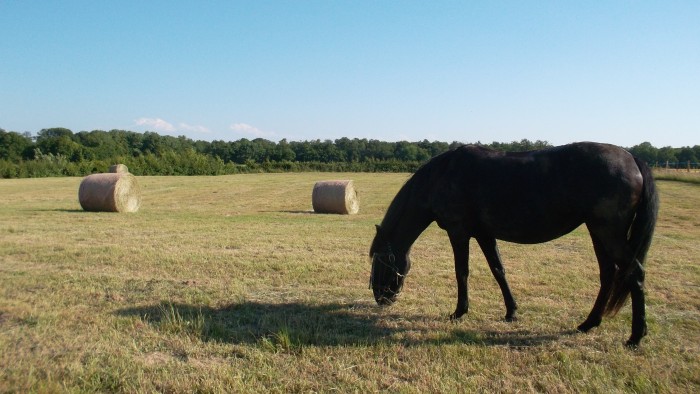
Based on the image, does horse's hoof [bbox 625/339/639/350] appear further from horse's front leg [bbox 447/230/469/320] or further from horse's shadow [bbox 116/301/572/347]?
horse's front leg [bbox 447/230/469/320]

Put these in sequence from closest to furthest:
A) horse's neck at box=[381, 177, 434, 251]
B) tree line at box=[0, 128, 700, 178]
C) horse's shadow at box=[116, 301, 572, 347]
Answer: horse's shadow at box=[116, 301, 572, 347] → horse's neck at box=[381, 177, 434, 251] → tree line at box=[0, 128, 700, 178]

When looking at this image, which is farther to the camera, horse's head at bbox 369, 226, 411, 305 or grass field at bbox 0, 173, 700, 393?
horse's head at bbox 369, 226, 411, 305

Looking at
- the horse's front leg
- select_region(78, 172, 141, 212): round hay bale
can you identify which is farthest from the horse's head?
select_region(78, 172, 141, 212): round hay bale

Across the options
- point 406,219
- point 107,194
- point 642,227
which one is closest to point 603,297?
point 642,227

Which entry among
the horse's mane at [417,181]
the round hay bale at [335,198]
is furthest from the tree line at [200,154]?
the horse's mane at [417,181]

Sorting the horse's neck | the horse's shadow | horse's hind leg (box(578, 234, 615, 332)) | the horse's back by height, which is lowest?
the horse's shadow

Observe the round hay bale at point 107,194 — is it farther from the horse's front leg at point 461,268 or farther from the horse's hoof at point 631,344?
the horse's hoof at point 631,344

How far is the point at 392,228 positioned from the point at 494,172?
1472 millimetres

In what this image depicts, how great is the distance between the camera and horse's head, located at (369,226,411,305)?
5988 millimetres

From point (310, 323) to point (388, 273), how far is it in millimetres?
1252

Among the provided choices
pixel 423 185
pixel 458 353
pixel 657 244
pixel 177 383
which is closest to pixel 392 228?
pixel 423 185

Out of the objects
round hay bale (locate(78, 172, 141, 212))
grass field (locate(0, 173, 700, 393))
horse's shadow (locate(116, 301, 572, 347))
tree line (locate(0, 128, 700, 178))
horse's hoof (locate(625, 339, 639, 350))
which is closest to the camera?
grass field (locate(0, 173, 700, 393))

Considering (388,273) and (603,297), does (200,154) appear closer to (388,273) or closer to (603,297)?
(388,273)

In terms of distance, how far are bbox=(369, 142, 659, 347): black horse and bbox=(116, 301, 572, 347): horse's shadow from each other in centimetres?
51
